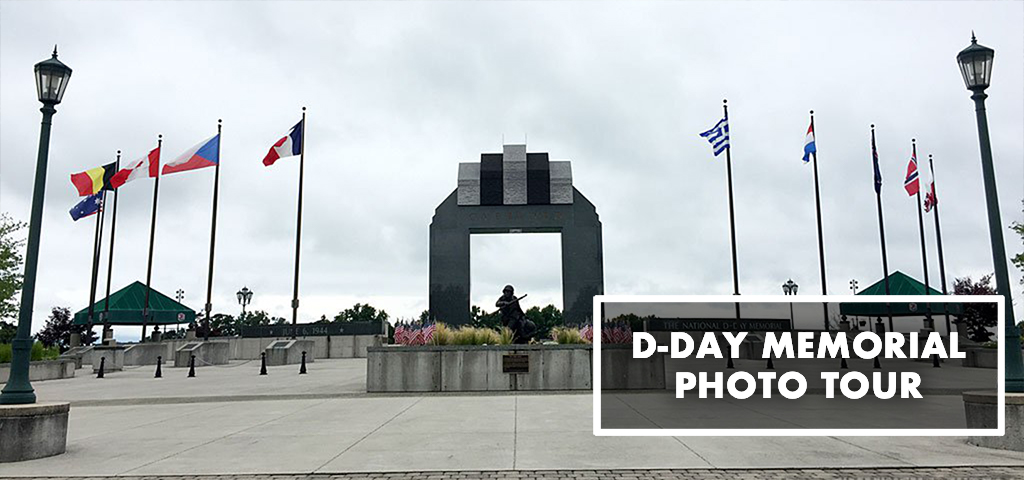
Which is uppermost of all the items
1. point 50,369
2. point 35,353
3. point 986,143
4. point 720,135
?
point 720,135

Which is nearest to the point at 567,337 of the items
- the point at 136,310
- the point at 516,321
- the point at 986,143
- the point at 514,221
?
the point at 516,321

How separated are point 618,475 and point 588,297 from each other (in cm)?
3528

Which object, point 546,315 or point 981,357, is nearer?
point 981,357

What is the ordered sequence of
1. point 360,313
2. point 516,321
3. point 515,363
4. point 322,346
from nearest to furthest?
point 515,363 < point 516,321 < point 322,346 < point 360,313

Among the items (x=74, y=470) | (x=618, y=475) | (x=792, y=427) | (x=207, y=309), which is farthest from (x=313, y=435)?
(x=207, y=309)

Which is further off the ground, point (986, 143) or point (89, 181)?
point (89, 181)

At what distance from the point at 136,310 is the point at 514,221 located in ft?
94.8

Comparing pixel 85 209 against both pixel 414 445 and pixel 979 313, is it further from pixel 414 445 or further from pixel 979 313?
pixel 979 313

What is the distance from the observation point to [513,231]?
1772 inches

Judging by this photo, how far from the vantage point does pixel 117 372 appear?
31344 millimetres

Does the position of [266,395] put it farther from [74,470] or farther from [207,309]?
[207,309]

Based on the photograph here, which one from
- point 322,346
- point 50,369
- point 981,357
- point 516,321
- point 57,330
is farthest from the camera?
point 57,330

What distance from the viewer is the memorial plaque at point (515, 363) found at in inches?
703

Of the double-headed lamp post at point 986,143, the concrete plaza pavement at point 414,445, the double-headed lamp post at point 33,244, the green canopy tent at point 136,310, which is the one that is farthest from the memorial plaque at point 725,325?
the double-headed lamp post at point 33,244
